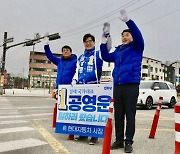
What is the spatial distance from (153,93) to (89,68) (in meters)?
10.5

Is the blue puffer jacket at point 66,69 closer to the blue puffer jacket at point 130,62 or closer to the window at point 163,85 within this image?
the blue puffer jacket at point 130,62

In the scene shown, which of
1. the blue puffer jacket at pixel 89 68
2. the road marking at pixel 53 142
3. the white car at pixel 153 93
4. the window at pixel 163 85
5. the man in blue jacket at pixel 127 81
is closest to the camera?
the road marking at pixel 53 142

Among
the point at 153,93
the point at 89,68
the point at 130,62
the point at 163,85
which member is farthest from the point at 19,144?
the point at 163,85

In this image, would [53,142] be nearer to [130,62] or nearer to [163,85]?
[130,62]

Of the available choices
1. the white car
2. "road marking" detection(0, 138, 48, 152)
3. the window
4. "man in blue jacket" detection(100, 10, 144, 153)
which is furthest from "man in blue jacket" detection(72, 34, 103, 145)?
the window

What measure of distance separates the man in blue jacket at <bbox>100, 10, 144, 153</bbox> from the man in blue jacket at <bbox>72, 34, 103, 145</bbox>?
50 centimetres

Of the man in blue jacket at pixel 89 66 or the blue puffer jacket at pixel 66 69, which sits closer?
the man in blue jacket at pixel 89 66

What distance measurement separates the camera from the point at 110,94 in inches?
201

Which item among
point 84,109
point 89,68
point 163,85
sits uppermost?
point 89,68

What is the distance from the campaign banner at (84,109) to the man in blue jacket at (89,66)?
0.17m

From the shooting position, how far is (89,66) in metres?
5.45

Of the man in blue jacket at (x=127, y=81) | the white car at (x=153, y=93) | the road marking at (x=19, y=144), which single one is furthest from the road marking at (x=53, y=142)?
the white car at (x=153, y=93)

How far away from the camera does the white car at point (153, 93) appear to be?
1495 cm

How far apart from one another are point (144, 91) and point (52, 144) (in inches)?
418
